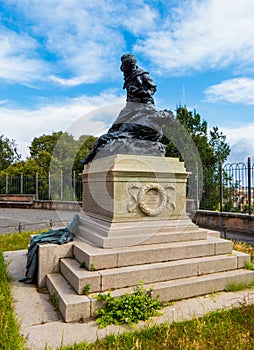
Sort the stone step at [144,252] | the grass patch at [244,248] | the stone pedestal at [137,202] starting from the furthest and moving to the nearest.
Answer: the grass patch at [244,248], the stone pedestal at [137,202], the stone step at [144,252]

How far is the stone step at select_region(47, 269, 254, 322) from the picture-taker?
126 inches

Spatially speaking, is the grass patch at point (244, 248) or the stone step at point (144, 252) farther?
the grass patch at point (244, 248)

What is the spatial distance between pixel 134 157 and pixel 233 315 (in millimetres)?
2683

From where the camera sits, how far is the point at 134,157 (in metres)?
4.72

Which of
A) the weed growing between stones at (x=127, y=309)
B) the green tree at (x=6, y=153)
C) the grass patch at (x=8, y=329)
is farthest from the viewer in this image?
the green tree at (x=6, y=153)

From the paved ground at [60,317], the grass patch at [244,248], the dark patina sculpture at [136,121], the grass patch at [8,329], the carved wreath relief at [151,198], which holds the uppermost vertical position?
the dark patina sculpture at [136,121]

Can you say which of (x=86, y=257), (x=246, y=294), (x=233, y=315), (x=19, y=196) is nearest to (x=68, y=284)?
(x=86, y=257)

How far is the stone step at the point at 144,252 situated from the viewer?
12.3 ft

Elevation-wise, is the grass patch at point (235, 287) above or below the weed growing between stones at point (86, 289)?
below

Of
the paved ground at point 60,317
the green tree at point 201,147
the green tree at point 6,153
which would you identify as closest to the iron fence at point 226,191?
the green tree at point 201,147

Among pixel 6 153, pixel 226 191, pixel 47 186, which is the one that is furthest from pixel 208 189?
pixel 6 153

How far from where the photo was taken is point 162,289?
3594mm

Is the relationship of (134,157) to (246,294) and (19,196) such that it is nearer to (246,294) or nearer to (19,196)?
(246,294)

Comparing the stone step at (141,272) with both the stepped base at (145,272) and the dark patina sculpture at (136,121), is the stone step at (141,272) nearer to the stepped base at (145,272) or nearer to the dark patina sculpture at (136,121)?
the stepped base at (145,272)
